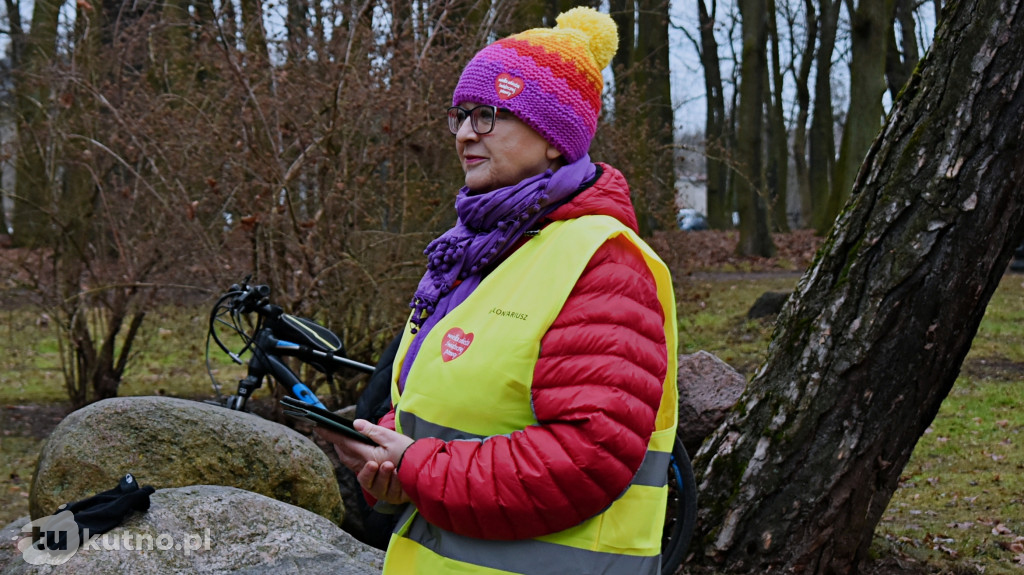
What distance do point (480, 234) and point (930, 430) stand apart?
300 inches

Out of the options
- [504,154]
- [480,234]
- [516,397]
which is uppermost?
[504,154]

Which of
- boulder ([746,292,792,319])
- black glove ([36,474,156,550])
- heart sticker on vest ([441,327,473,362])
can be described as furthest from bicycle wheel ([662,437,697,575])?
boulder ([746,292,792,319])

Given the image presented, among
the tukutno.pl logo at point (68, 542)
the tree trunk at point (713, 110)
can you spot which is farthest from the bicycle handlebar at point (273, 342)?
the tree trunk at point (713, 110)

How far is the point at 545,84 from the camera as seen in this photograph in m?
2.10

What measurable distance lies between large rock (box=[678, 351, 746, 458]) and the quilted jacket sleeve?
3.87 meters

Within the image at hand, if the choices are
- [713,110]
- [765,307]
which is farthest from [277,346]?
[713,110]

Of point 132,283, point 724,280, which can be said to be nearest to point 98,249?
point 132,283

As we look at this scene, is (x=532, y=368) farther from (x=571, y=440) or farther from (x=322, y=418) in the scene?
(x=322, y=418)

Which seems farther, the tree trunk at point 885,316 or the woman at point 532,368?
the tree trunk at point 885,316

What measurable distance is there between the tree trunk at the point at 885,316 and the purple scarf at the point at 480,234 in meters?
2.38

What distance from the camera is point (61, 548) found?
9.11ft

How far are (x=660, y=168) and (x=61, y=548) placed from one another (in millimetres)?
9331

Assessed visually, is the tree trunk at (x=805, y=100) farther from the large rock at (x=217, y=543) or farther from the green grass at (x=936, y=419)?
the large rock at (x=217, y=543)

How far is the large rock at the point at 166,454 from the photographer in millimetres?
4742
